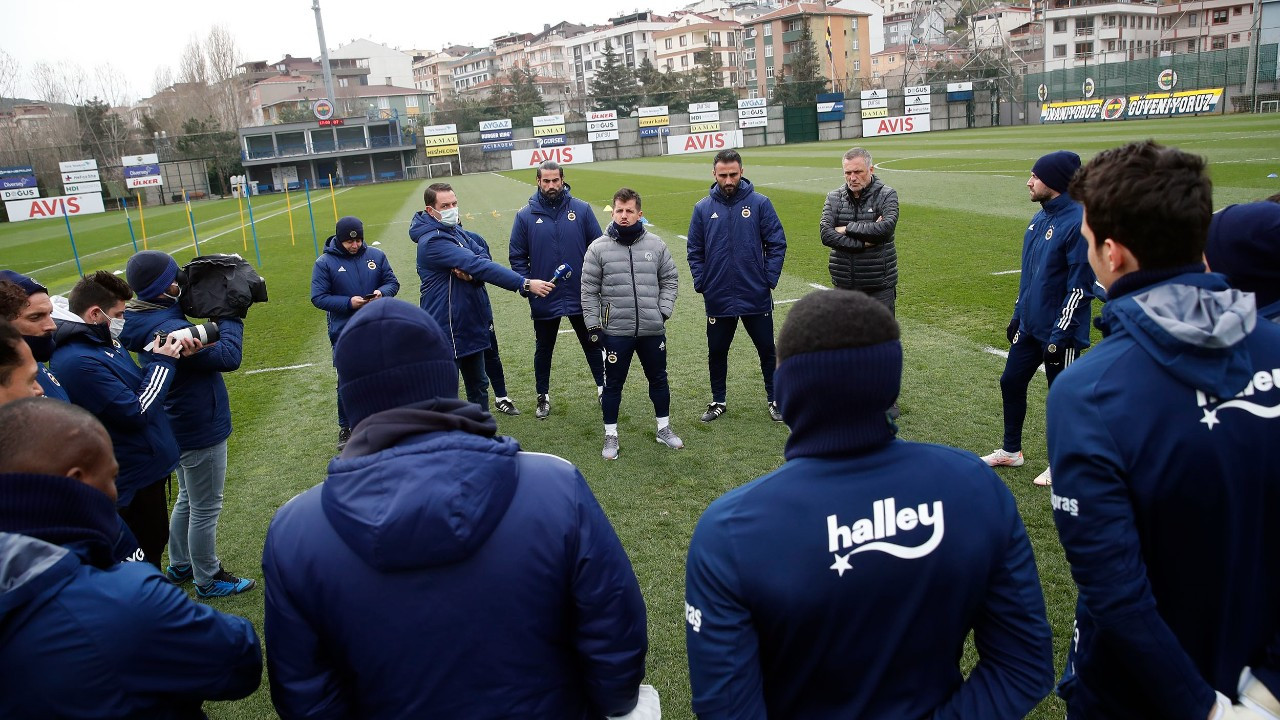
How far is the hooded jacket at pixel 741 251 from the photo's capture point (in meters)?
7.10

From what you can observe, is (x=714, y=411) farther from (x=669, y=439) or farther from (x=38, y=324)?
(x=38, y=324)

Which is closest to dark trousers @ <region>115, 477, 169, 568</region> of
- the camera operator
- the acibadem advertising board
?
the camera operator

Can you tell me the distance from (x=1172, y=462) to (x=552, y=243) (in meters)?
6.27

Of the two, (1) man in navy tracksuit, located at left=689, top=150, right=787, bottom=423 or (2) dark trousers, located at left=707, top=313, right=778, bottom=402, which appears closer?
(1) man in navy tracksuit, located at left=689, top=150, right=787, bottom=423

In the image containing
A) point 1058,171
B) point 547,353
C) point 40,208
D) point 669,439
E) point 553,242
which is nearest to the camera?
point 1058,171

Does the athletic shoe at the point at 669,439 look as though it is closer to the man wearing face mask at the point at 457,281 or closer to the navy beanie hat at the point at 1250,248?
the man wearing face mask at the point at 457,281

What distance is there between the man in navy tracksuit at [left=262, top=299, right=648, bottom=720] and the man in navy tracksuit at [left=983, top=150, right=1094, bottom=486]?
13.6 ft

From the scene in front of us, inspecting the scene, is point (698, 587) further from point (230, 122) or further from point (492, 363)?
point (230, 122)

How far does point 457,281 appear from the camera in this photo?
23.7 feet

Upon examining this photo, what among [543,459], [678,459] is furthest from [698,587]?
[678,459]

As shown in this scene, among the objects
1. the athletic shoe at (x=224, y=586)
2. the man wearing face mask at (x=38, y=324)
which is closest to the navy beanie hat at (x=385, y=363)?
the man wearing face mask at (x=38, y=324)

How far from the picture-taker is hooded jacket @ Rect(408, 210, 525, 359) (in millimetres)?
7016

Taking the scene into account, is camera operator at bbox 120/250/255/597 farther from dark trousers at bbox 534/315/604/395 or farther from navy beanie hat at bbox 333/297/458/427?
dark trousers at bbox 534/315/604/395

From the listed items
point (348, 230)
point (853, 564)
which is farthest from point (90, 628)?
point (348, 230)
